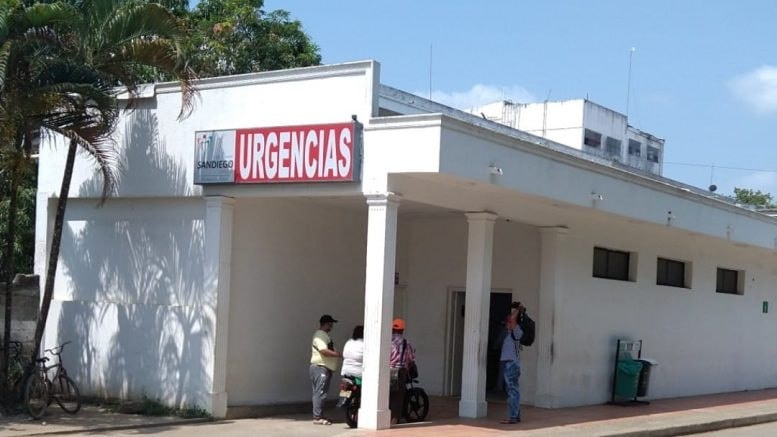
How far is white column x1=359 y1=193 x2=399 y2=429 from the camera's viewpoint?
13.7 m

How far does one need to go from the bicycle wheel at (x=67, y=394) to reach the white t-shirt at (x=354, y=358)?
4069 millimetres

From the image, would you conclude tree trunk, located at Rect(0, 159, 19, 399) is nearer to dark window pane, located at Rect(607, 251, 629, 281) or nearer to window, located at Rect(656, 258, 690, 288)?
dark window pane, located at Rect(607, 251, 629, 281)

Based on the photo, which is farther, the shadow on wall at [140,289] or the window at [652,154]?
the window at [652,154]

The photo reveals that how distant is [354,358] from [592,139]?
3641 centimetres

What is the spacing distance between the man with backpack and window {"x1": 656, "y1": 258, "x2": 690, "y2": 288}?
7037 mm

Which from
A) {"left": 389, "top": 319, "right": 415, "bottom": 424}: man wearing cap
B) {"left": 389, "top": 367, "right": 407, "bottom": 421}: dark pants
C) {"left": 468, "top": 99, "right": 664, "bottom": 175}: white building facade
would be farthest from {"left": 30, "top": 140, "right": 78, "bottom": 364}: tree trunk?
{"left": 468, "top": 99, "right": 664, "bottom": 175}: white building facade

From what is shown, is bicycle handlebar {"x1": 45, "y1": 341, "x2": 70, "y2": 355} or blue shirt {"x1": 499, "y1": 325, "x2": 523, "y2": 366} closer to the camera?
blue shirt {"x1": 499, "y1": 325, "x2": 523, "y2": 366}

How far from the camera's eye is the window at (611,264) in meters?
19.7

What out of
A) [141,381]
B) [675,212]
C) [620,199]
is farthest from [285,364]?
[675,212]

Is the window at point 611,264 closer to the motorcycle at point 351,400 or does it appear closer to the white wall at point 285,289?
the white wall at point 285,289

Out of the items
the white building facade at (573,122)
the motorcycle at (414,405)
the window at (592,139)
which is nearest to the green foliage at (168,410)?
the motorcycle at (414,405)

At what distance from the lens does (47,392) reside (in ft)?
47.2

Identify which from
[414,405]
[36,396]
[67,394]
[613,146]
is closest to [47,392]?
[36,396]

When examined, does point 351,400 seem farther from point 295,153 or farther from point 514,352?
point 295,153
